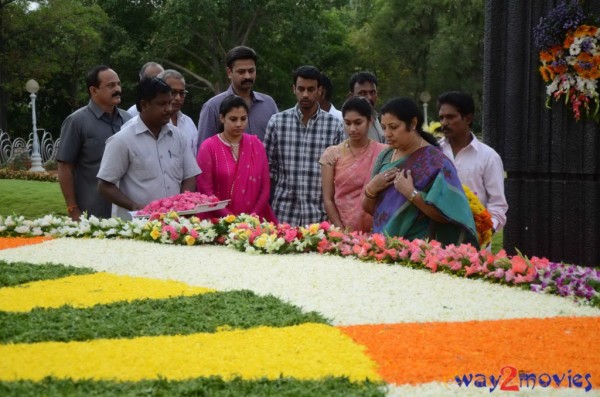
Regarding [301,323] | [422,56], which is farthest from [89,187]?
[422,56]

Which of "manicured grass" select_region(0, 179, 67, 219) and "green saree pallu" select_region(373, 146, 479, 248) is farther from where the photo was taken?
"manicured grass" select_region(0, 179, 67, 219)

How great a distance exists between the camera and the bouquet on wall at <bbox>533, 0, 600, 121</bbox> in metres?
6.87

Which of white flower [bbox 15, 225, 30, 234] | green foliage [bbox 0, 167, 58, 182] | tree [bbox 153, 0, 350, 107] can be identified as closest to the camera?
white flower [bbox 15, 225, 30, 234]

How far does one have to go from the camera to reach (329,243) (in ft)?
19.1

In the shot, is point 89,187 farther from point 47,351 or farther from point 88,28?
point 88,28

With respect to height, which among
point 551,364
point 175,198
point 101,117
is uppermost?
point 101,117

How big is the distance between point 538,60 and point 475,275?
2812 millimetres

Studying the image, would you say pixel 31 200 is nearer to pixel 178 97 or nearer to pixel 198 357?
→ pixel 178 97

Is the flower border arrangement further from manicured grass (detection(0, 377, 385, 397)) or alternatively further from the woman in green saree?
manicured grass (detection(0, 377, 385, 397))

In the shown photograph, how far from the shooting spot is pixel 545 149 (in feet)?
24.1

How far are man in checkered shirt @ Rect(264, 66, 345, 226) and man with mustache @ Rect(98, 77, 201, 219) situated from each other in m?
0.81

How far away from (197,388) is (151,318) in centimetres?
104

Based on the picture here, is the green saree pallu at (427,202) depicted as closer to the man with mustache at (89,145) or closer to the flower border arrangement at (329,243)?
the flower border arrangement at (329,243)

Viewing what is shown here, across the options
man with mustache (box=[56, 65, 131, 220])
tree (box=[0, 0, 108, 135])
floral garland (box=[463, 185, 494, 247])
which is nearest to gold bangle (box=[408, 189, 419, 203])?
floral garland (box=[463, 185, 494, 247])
